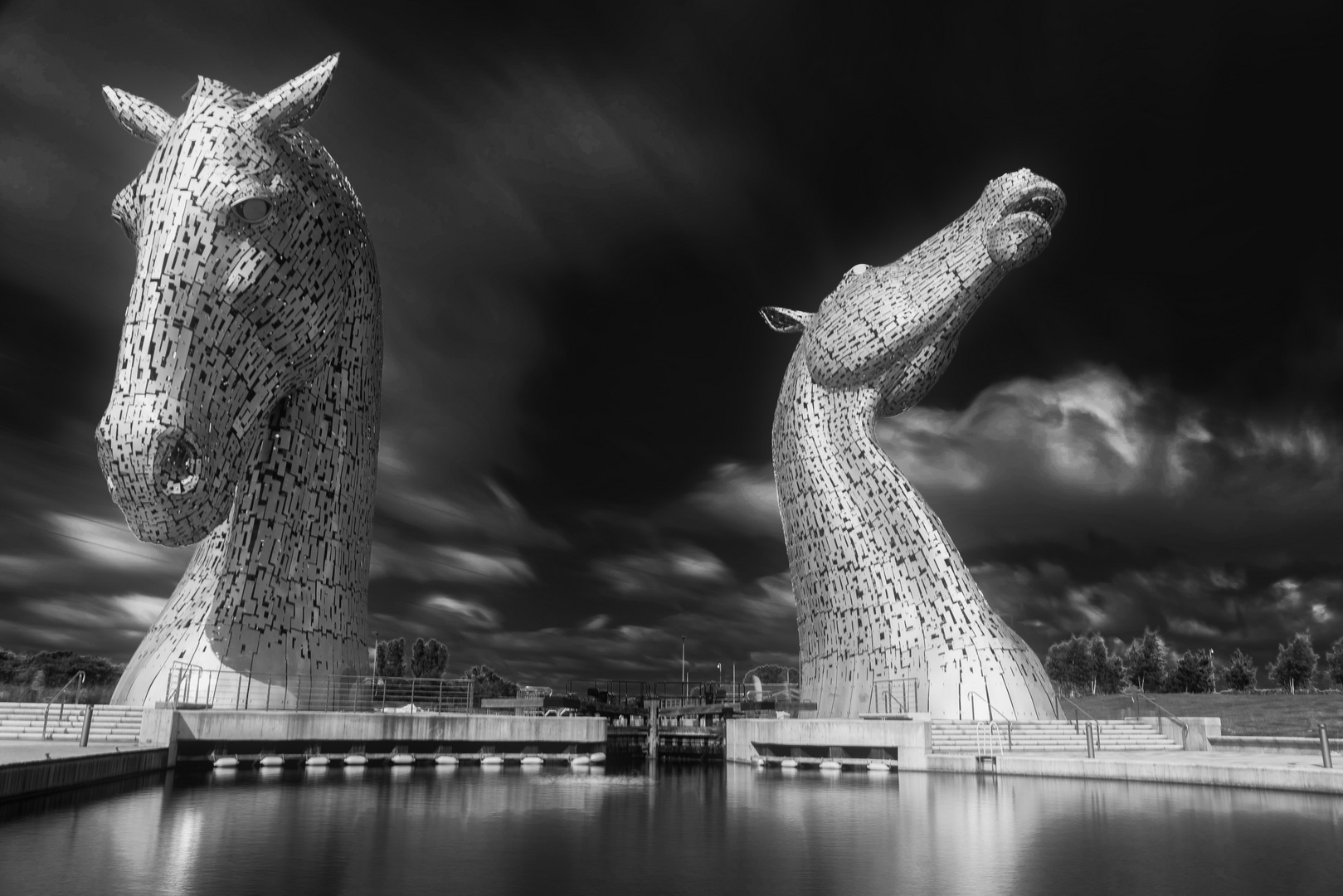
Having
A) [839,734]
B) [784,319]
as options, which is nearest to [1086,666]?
[784,319]

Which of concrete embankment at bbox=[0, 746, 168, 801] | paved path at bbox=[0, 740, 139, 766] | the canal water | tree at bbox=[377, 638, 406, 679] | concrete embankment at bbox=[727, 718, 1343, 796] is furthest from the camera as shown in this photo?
tree at bbox=[377, 638, 406, 679]

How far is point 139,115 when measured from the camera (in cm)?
1728

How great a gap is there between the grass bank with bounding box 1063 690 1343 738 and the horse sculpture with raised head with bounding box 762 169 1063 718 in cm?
456

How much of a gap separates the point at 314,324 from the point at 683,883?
49.0 ft

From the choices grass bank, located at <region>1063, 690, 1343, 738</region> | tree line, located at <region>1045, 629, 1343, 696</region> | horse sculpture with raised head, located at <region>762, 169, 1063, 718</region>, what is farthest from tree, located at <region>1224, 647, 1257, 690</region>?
horse sculpture with raised head, located at <region>762, 169, 1063, 718</region>

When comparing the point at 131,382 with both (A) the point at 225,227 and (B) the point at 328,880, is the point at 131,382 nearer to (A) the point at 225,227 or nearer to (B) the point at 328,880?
(A) the point at 225,227

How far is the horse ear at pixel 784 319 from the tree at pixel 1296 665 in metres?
52.2

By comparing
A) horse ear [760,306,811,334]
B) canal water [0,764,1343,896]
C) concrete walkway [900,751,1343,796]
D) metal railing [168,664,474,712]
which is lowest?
canal water [0,764,1343,896]

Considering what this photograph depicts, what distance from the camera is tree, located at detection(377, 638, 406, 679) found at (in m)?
73.2

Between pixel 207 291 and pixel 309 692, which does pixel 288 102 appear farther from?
pixel 309 692

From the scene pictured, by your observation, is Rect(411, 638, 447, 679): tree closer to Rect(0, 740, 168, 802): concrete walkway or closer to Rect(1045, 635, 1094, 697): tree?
Rect(1045, 635, 1094, 697): tree

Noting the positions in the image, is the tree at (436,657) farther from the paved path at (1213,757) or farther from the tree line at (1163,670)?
the paved path at (1213,757)

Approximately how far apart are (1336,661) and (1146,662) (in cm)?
1080

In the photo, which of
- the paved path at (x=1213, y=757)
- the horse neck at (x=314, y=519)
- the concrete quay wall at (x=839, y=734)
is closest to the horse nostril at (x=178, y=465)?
the horse neck at (x=314, y=519)
